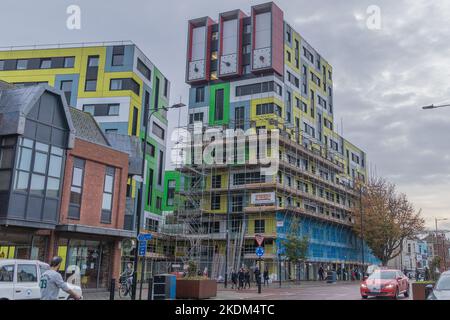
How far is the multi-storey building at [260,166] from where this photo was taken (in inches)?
1971

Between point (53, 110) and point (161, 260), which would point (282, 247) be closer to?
point (161, 260)

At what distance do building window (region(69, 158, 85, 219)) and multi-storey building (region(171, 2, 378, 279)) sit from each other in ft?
75.7

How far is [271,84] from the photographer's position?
180ft

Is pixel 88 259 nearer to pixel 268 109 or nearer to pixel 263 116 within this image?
A: pixel 263 116

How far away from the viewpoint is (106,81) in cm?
5531

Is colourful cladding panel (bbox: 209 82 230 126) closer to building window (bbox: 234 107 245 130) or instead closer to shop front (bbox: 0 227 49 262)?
building window (bbox: 234 107 245 130)

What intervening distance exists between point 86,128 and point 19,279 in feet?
55.7

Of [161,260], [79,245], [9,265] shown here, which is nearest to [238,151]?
[161,260]

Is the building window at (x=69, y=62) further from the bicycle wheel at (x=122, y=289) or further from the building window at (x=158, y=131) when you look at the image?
the bicycle wheel at (x=122, y=289)

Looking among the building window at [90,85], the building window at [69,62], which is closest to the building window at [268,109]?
the building window at [90,85]

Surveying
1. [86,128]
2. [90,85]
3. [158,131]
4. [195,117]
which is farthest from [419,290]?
[90,85]

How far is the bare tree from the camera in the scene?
61.0m

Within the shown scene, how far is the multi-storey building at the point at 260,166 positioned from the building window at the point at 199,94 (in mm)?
153

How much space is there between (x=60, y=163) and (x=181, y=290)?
918 cm
